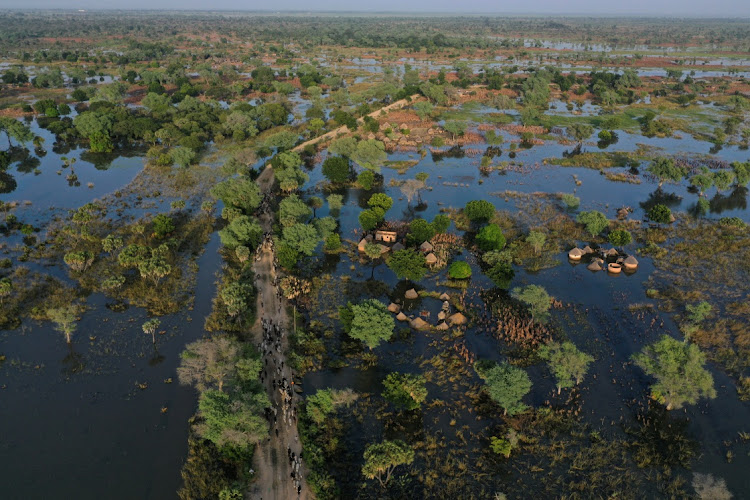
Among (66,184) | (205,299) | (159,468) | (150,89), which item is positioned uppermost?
(150,89)

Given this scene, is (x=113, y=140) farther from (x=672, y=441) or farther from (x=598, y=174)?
(x=672, y=441)

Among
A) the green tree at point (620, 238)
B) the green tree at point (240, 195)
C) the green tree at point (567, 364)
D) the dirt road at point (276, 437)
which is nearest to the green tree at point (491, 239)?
the green tree at point (620, 238)

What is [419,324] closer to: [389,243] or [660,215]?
[389,243]

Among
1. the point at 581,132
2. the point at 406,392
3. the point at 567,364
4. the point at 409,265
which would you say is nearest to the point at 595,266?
the point at 567,364

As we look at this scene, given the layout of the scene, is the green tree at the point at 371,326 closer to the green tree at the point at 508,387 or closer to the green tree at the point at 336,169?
the green tree at the point at 508,387

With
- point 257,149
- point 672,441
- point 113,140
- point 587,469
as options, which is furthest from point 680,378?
point 113,140
